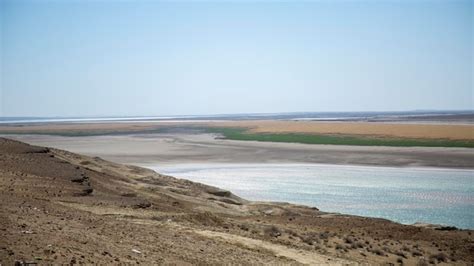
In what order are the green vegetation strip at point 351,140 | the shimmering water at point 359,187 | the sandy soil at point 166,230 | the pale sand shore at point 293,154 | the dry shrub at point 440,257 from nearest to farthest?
the sandy soil at point 166,230 → the dry shrub at point 440,257 → the shimmering water at point 359,187 → the pale sand shore at point 293,154 → the green vegetation strip at point 351,140

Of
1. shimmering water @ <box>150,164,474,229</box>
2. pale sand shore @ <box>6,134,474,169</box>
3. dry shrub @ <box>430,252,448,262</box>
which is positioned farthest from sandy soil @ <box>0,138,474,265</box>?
pale sand shore @ <box>6,134,474,169</box>

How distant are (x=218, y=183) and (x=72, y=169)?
12677mm

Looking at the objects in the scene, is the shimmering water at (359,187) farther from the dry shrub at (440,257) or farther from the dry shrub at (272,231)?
the dry shrub at (272,231)

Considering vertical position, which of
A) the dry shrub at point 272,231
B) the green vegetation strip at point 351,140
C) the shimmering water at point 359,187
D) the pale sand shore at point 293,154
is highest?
the green vegetation strip at point 351,140

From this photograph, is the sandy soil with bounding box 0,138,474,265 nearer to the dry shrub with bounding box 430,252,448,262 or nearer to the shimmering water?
the dry shrub with bounding box 430,252,448,262

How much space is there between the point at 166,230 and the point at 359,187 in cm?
2008

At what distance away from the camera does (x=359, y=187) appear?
1251 inches

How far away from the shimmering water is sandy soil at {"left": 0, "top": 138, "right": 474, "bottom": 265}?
404 centimetres

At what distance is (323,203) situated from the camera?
90.3ft

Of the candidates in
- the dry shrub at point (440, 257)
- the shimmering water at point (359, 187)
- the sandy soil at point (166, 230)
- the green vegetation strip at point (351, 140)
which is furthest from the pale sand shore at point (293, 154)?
the dry shrub at point (440, 257)

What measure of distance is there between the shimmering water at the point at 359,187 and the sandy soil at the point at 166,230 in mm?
4036

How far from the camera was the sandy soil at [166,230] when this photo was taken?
A: 10.7m

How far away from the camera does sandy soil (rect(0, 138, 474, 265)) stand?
1073 centimetres

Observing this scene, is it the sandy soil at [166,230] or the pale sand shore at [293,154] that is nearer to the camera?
the sandy soil at [166,230]
